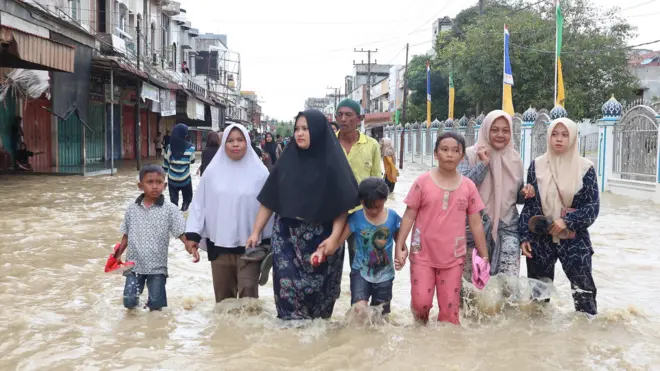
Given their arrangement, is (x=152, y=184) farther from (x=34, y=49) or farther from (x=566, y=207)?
(x=34, y=49)

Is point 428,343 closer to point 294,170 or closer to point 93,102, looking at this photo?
point 294,170

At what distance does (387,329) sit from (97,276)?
2994 millimetres

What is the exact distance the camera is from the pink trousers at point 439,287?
3834mm

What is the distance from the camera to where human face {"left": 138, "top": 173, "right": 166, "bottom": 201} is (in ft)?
13.5

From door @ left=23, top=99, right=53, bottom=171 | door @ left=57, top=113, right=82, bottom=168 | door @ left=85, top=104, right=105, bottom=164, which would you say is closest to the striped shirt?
door @ left=23, top=99, right=53, bottom=171

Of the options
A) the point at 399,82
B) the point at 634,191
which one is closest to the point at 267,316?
the point at 634,191

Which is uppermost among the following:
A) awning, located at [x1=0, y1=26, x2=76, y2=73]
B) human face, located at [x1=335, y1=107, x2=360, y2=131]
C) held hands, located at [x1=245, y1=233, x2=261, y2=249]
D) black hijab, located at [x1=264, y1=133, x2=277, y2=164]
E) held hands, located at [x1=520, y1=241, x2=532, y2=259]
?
awning, located at [x1=0, y1=26, x2=76, y2=73]

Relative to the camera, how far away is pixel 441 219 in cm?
379

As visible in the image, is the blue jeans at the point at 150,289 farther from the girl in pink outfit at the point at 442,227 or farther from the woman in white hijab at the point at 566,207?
the woman in white hijab at the point at 566,207

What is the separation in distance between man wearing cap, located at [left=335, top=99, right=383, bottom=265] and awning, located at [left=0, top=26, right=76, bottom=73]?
5994mm

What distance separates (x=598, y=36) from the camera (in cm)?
2639

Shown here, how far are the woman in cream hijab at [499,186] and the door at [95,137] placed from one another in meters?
18.6

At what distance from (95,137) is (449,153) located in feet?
65.1

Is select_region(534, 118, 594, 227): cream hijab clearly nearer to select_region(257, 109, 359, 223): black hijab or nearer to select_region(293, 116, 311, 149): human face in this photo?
select_region(257, 109, 359, 223): black hijab
